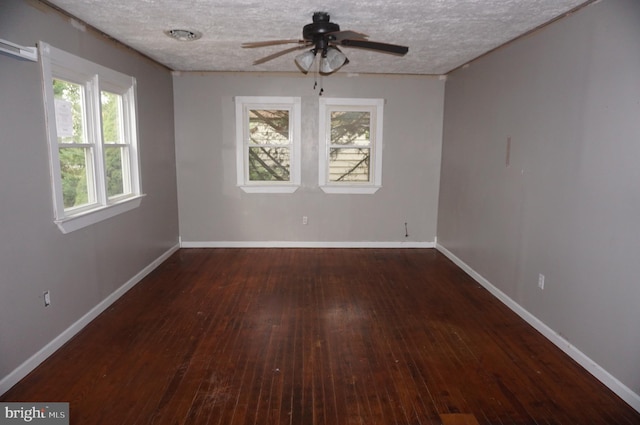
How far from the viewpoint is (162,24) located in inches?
127

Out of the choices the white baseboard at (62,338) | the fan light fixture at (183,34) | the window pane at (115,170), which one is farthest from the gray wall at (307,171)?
the fan light fixture at (183,34)

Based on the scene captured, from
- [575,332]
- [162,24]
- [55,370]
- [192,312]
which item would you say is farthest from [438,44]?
[55,370]

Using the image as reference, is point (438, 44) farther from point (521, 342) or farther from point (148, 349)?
point (148, 349)

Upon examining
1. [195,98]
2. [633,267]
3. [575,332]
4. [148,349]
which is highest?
[195,98]

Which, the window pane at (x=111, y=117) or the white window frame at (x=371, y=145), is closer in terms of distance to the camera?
the window pane at (x=111, y=117)

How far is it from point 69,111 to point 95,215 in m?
0.87

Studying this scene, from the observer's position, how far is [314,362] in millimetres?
2762

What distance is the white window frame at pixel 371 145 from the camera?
554 cm

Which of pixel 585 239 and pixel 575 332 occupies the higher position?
pixel 585 239

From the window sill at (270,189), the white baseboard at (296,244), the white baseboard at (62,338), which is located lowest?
the white baseboard at (62,338)

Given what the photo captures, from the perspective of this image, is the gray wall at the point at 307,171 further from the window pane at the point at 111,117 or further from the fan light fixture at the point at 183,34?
the fan light fixture at the point at 183,34

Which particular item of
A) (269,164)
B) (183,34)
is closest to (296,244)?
(269,164)

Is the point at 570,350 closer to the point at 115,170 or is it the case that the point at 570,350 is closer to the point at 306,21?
the point at 306,21

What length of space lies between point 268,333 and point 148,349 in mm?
900
